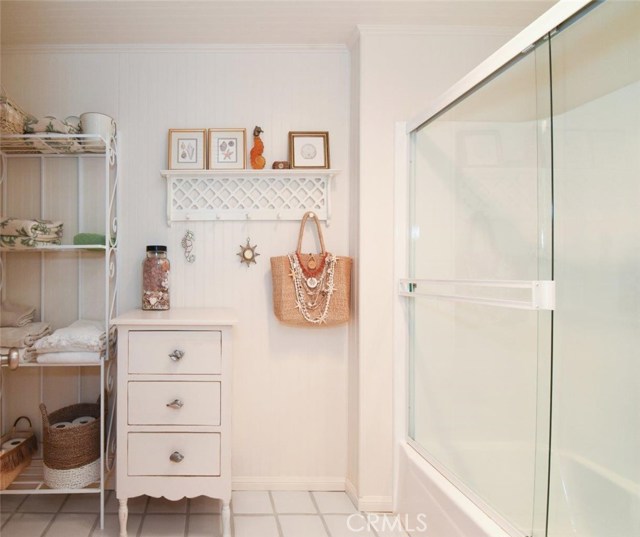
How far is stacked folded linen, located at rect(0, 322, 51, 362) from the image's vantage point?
2.12 metres

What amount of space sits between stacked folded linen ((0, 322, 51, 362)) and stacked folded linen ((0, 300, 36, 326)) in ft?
0.11

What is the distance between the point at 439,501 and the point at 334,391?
84cm

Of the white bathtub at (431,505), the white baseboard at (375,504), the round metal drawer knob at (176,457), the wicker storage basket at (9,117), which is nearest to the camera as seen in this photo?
the white bathtub at (431,505)

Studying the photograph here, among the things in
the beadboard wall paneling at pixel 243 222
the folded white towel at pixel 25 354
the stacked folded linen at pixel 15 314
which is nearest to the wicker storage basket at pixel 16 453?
the beadboard wall paneling at pixel 243 222

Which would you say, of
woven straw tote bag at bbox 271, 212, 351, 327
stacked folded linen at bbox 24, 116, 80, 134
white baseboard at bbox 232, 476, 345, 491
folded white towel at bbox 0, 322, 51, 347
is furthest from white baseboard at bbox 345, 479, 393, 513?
stacked folded linen at bbox 24, 116, 80, 134

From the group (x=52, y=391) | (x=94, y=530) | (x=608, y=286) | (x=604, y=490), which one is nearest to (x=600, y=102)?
(x=608, y=286)

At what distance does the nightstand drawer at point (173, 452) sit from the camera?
1964 mm

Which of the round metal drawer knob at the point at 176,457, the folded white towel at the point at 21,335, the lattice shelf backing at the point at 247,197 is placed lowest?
the round metal drawer knob at the point at 176,457

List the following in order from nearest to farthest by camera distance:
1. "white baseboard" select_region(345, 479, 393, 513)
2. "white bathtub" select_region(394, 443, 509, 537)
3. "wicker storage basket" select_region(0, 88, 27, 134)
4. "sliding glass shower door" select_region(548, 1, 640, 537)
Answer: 1. "sliding glass shower door" select_region(548, 1, 640, 537)
2. "white bathtub" select_region(394, 443, 509, 537)
3. "wicker storage basket" select_region(0, 88, 27, 134)
4. "white baseboard" select_region(345, 479, 393, 513)

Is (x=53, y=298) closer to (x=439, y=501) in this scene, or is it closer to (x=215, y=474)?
(x=215, y=474)

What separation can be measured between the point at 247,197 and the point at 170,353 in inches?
35.4

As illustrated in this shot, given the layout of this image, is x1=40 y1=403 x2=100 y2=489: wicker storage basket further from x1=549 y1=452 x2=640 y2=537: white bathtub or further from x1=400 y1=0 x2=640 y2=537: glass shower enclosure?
x1=549 y1=452 x2=640 y2=537: white bathtub

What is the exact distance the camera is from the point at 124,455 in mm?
1969

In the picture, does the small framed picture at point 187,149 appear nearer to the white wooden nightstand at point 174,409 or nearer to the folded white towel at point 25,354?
the white wooden nightstand at point 174,409
